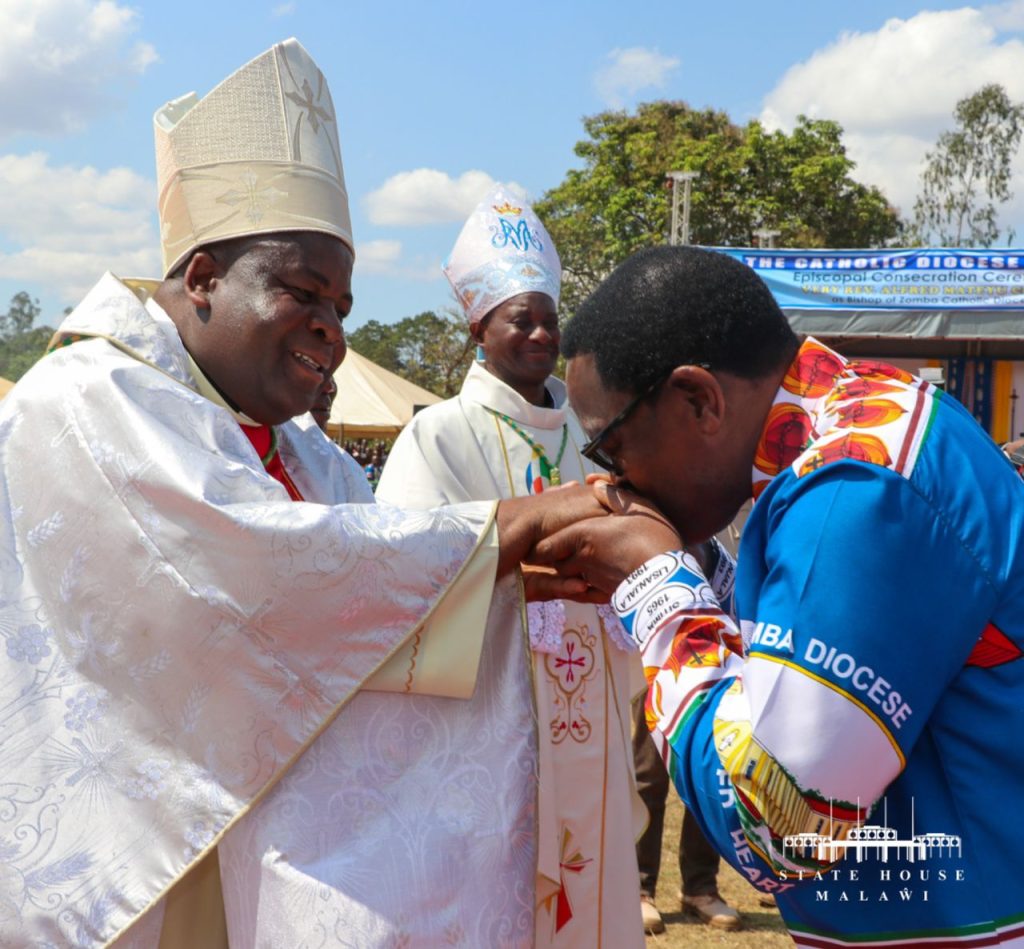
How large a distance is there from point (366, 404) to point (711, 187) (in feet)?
47.9

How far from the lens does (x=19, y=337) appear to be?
2184 inches

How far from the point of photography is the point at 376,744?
7.27 ft

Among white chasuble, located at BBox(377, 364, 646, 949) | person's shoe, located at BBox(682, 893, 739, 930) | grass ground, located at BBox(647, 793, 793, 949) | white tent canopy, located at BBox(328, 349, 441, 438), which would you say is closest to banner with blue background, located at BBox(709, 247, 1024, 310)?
white tent canopy, located at BBox(328, 349, 441, 438)

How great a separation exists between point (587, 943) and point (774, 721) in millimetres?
2296

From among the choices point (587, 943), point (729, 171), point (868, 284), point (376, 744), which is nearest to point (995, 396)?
→ point (868, 284)

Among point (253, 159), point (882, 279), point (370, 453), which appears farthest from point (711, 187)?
point (253, 159)

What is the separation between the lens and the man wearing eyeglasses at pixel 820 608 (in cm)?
166

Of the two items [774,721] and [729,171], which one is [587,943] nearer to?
[774,721]

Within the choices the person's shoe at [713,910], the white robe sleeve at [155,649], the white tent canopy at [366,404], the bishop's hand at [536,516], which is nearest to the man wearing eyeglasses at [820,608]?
the bishop's hand at [536,516]

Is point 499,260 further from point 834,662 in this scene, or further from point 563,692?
point 834,662

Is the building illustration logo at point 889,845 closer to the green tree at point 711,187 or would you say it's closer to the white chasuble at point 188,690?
the white chasuble at point 188,690

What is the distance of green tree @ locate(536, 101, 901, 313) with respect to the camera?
114 feet

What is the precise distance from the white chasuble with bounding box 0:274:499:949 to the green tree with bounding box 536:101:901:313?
3273 centimetres

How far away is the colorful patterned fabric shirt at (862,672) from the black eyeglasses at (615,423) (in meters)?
0.19
